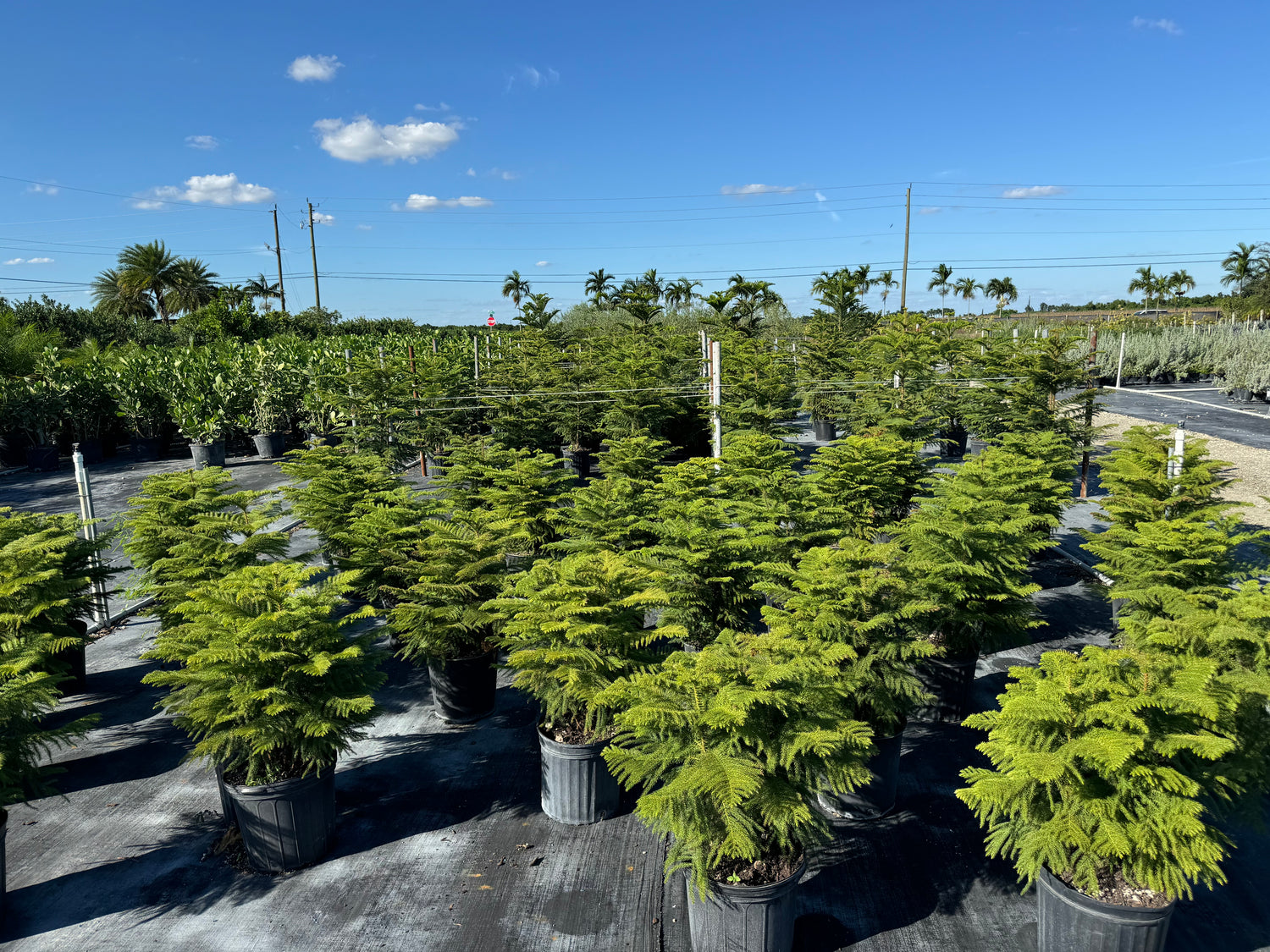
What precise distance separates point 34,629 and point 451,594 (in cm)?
341

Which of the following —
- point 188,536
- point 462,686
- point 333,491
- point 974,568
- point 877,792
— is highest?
point 333,491

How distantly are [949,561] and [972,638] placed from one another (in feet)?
3.27

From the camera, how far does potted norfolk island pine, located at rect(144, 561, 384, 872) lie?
178 inches

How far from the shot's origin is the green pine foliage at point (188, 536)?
6.19 meters

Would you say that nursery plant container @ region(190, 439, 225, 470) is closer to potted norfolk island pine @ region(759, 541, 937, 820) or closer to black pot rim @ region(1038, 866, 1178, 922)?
potted norfolk island pine @ region(759, 541, 937, 820)

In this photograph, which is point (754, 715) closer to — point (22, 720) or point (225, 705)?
point (225, 705)

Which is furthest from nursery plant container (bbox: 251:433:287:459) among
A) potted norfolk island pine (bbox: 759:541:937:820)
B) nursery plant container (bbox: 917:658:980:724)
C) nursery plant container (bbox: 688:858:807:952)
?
nursery plant container (bbox: 688:858:807:952)

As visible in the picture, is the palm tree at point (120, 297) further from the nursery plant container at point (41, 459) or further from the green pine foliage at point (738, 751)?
the green pine foliage at point (738, 751)

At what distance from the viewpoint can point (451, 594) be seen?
20.2 ft

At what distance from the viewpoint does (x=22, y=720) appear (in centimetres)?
453

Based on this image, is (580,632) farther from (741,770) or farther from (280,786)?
(280,786)

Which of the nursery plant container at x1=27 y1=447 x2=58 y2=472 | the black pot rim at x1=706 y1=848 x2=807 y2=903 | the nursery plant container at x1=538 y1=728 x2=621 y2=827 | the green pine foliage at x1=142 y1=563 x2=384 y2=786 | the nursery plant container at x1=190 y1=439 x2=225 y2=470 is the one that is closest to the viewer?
the black pot rim at x1=706 y1=848 x2=807 y2=903

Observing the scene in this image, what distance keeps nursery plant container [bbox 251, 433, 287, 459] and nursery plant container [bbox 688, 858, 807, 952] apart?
1897cm

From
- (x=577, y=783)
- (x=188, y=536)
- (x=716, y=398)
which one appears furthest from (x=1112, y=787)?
(x=716, y=398)
